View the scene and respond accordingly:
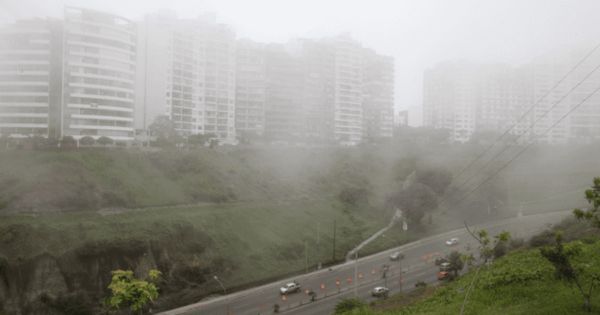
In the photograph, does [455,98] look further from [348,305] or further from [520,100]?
[348,305]

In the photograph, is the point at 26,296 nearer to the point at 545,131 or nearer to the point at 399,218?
the point at 399,218

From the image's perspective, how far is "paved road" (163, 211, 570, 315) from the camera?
46.0 feet

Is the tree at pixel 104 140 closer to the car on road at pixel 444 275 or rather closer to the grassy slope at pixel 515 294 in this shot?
the car on road at pixel 444 275

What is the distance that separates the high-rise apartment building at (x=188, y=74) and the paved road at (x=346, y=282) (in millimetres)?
15098

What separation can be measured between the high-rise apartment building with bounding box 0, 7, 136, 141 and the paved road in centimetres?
1330

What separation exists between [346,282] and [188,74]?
58.7 ft

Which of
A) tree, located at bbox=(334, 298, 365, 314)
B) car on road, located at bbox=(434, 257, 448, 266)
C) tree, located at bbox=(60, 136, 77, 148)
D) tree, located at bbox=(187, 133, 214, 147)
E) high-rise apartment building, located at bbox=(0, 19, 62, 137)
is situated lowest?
car on road, located at bbox=(434, 257, 448, 266)

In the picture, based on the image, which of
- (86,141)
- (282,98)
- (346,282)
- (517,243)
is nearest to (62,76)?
(86,141)

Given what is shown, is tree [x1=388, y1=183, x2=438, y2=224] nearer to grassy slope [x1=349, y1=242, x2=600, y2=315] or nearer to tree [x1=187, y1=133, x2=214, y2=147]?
grassy slope [x1=349, y1=242, x2=600, y2=315]

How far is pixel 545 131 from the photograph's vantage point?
36.9m

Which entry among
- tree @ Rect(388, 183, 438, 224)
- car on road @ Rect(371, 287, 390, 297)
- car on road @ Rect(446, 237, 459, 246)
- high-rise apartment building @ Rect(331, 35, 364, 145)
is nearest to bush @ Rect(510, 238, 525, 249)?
car on road @ Rect(446, 237, 459, 246)

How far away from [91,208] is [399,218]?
1526 cm

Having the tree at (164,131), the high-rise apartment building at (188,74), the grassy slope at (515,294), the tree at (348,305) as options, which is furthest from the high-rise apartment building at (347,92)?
the tree at (348,305)

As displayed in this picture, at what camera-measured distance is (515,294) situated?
9.67 metres
